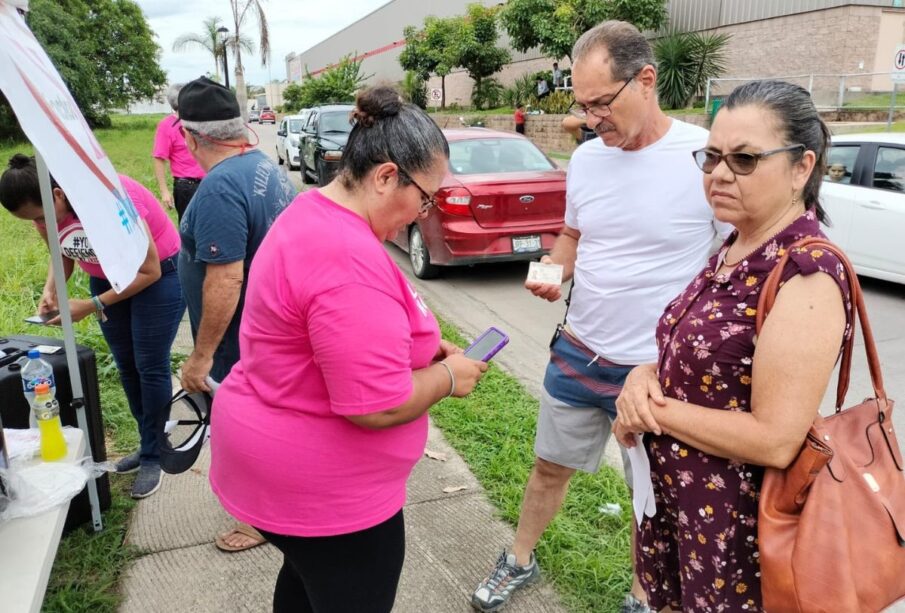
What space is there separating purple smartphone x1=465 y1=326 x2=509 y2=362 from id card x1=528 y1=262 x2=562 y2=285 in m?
0.48

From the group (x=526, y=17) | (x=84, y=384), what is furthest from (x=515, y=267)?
(x=526, y=17)

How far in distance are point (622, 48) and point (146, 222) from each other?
228cm

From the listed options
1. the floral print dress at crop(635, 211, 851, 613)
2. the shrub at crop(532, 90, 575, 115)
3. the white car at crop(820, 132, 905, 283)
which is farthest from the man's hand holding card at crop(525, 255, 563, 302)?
the shrub at crop(532, 90, 575, 115)

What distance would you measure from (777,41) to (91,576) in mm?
21215

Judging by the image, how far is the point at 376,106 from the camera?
1.59m

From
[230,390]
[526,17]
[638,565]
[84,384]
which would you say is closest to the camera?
[230,390]

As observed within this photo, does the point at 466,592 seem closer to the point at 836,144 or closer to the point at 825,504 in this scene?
the point at 825,504

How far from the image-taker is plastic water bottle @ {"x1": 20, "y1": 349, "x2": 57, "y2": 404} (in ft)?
7.50

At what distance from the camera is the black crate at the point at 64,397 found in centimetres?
291

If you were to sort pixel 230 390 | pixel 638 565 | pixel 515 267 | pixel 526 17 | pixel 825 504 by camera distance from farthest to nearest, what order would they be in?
pixel 526 17 → pixel 515 267 → pixel 638 565 → pixel 230 390 → pixel 825 504

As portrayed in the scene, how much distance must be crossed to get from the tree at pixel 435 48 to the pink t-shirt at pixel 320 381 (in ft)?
99.3

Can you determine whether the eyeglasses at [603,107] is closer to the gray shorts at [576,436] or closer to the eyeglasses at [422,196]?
the eyeglasses at [422,196]

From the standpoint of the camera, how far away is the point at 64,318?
2.81 m

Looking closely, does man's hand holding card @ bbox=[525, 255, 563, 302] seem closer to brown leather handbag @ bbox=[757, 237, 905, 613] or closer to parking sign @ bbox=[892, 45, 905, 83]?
brown leather handbag @ bbox=[757, 237, 905, 613]
